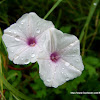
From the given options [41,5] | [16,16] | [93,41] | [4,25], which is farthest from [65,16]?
[4,25]

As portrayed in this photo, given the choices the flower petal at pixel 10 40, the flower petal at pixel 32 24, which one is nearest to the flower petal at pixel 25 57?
the flower petal at pixel 10 40

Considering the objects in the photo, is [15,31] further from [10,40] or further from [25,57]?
[25,57]

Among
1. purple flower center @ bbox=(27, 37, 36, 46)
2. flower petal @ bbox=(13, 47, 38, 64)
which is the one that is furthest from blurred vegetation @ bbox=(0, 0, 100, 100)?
flower petal @ bbox=(13, 47, 38, 64)

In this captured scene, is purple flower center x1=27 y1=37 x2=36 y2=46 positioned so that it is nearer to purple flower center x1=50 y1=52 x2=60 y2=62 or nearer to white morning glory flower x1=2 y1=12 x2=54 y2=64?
white morning glory flower x1=2 y1=12 x2=54 y2=64

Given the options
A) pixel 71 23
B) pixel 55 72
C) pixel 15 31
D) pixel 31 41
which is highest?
pixel 15 31

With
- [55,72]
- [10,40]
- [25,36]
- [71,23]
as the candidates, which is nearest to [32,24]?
[25,36]

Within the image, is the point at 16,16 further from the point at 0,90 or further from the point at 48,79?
the point at 48,79
